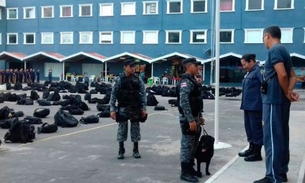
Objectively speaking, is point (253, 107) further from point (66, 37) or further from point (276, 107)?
point (66, 37)

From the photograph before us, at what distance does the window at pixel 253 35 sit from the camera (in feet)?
132

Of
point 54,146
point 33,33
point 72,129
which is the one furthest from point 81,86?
point 33,33

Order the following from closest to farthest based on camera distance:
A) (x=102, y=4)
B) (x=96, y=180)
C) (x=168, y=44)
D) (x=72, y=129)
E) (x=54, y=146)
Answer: (x=96, y=180), (x=54, y=146), (x=72, y=129), (x=168, y=44), (x=102, y=4)

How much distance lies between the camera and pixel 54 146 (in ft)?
29.1

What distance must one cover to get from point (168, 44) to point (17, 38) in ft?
74.6

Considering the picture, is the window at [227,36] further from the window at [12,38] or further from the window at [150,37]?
the window at [12,38]

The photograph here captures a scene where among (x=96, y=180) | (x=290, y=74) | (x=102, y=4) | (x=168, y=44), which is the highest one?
(x=102, y=4)

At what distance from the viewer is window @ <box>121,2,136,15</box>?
4619cm

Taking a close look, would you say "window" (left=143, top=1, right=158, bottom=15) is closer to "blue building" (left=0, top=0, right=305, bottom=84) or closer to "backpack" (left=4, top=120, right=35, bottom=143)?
"blue building" (left=0, top=0, right=305, bottom=84)

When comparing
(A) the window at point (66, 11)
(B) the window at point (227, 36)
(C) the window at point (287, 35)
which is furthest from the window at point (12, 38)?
(C) the window at point (287, 35)

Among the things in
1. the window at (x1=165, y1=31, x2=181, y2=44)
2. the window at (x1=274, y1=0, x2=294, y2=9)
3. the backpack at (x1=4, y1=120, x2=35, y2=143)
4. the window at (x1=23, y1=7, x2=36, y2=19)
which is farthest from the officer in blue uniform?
the window at (x1=23, y1=7, x2=36, y2=19)

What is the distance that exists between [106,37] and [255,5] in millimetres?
18312

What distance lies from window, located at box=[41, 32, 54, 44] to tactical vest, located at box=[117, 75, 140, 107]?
45824 millimetres

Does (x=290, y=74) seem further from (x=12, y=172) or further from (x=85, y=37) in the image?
(x=85, y=37)
